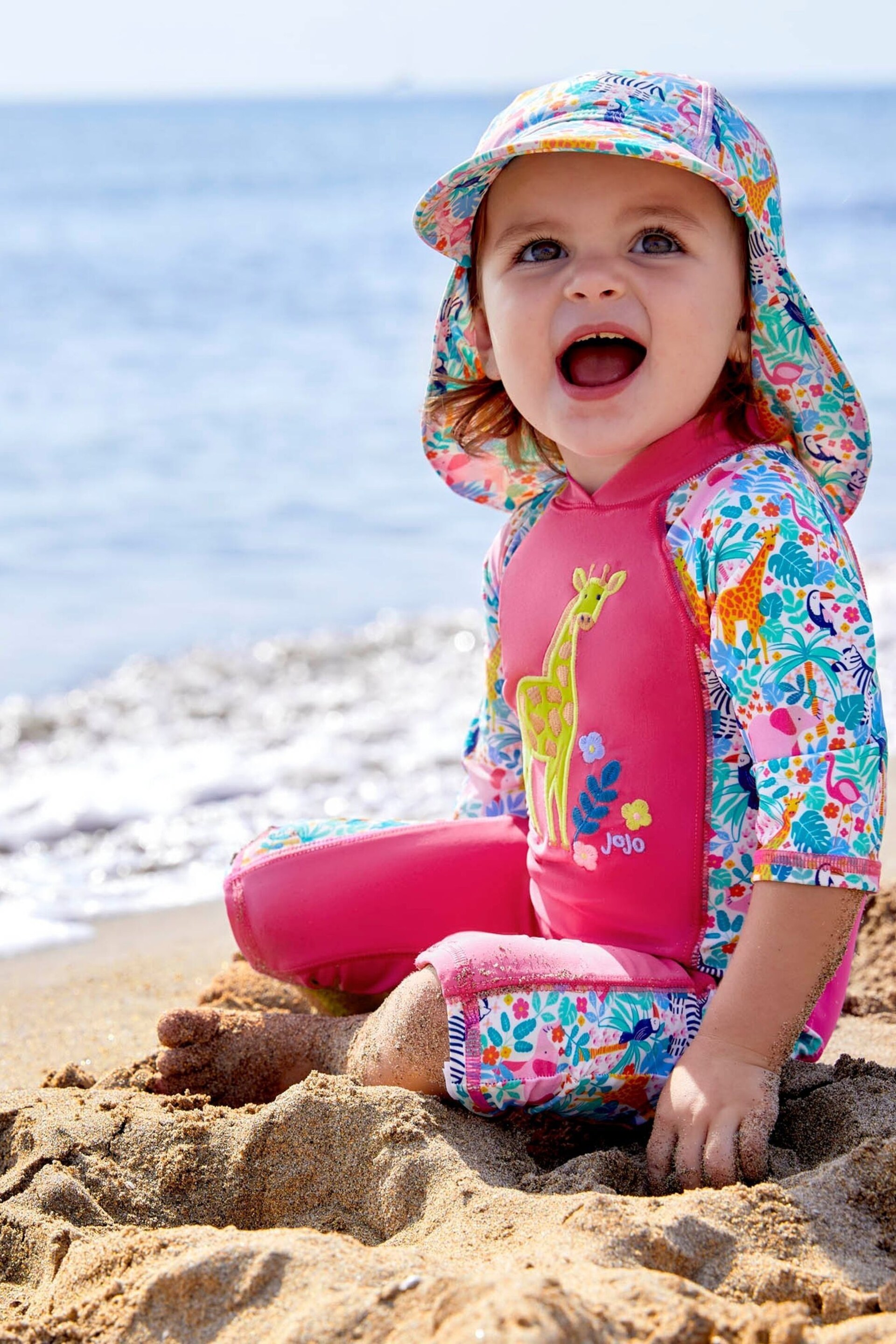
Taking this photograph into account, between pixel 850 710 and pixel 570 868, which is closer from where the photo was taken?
pixel 850 710

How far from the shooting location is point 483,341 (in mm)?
2551

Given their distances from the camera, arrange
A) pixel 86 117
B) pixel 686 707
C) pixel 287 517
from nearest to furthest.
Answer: pixel 686 707 → pixel 287 517 → pixel 86 117

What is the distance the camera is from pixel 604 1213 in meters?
1.58

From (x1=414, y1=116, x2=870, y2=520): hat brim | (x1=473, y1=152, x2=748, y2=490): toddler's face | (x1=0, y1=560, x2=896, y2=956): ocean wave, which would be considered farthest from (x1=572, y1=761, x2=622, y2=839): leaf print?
(x1=0, y1=560, x2=896, y2=956): ocean wave

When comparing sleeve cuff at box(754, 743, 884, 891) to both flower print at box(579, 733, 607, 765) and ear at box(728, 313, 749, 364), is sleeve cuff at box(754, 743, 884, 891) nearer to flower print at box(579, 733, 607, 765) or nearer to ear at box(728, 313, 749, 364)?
flower print at box(579, 733, 607, 765)

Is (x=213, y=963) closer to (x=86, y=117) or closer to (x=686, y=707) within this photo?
(x=686, y=707)

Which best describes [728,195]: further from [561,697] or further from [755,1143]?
[755,1143]

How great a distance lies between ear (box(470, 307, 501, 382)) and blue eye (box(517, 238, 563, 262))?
0.27m

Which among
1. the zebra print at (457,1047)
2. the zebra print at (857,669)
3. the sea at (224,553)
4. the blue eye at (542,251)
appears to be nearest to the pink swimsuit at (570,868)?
the zebra print at (457,1047)

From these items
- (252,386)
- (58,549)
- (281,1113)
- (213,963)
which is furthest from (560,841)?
(252,386)

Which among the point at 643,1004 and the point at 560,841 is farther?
the point at 560,841

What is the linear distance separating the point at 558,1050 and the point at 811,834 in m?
0.46

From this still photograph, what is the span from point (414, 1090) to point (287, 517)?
658cm

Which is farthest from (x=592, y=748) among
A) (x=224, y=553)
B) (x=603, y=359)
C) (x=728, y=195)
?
(x=224, y=553)
